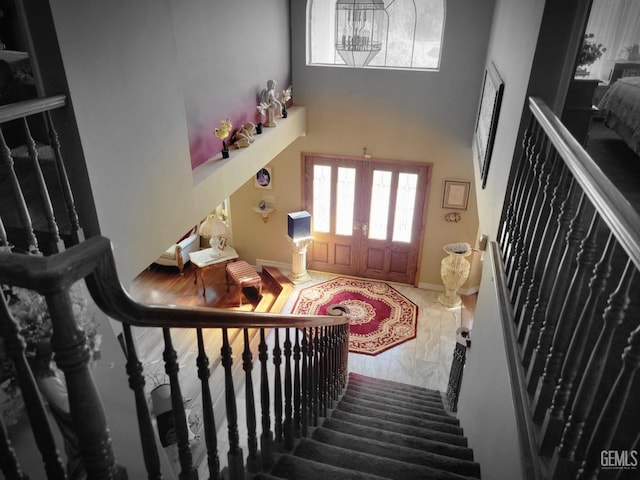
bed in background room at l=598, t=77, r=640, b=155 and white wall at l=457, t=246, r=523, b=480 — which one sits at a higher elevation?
bed in background room at l=598, t=77, r=640, b=155

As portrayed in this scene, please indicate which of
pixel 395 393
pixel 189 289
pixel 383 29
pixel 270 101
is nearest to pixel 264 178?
pixel 270 101

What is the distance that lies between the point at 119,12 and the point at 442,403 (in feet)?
15.6

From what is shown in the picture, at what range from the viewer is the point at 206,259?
8398 mm

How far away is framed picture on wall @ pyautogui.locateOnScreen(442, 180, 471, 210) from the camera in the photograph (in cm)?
752

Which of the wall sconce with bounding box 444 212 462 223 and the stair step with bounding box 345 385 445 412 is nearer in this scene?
the stair step with bounding box 345 385 445 412

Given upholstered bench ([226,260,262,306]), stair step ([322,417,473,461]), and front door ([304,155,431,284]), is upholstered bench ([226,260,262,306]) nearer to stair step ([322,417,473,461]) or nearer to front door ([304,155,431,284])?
front door ([304,155,431,284])

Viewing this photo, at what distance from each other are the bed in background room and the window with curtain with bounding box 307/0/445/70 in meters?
3.13

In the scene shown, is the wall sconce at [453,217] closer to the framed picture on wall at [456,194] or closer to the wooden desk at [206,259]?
the framed picture on wall at [456,194]

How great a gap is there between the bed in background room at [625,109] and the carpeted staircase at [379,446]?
2591 mm

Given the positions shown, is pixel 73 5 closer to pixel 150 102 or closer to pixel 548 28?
pixel 150 102

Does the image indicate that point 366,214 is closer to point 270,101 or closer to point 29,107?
point 270,101

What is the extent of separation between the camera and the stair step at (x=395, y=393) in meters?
4.82

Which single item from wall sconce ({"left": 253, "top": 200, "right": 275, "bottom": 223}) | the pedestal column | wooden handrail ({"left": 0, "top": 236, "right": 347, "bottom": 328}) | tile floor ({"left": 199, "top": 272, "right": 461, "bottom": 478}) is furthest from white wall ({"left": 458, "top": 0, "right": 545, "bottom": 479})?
wall sconce ({"left": 253, "top": 200, "right": 275, "bottom": 223})

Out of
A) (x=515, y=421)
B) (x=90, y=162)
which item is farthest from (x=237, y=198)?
(x=515, y=421)
